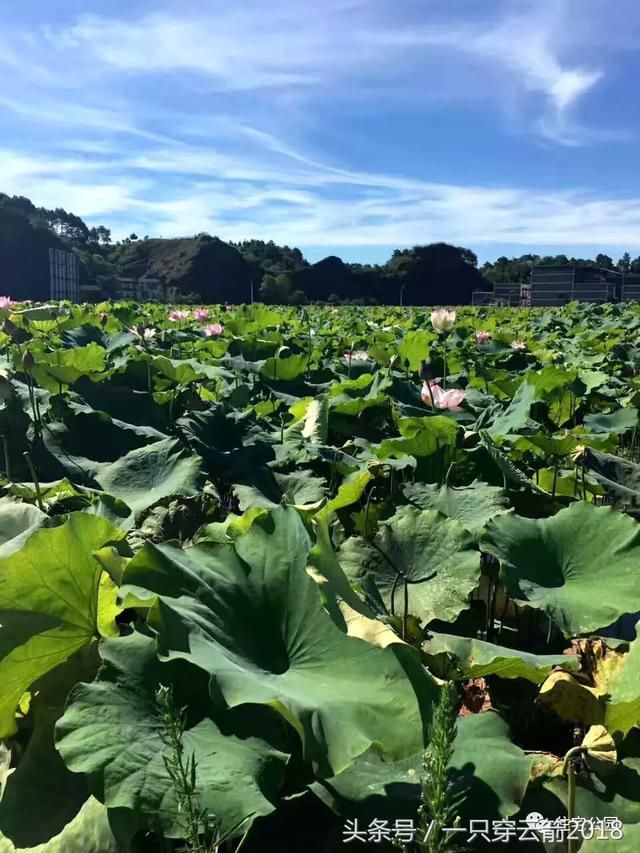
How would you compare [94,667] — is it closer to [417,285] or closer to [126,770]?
[126,770]

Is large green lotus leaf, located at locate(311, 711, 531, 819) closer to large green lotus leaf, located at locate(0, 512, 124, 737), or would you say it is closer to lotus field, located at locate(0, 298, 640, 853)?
lotus field, located at locate(0, 298, 640, 853)

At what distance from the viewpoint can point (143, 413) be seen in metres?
2.45

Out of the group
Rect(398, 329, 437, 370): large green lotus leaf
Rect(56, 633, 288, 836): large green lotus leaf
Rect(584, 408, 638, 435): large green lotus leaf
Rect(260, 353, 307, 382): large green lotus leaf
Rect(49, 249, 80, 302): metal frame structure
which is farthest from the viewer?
Rect(49, 249, 80, 302): metal frame structure

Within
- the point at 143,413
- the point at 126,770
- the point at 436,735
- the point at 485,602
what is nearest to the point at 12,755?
the point at 126,770

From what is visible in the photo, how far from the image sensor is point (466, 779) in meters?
0.76

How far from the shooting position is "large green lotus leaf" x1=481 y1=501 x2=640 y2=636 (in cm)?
110

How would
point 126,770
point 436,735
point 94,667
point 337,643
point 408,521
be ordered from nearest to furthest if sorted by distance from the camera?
point 436,735 < point 126,770 < point 337,643 < point 94,667 < point 408,521

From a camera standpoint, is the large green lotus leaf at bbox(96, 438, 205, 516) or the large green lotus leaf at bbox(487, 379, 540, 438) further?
the large green lotus leaf at bbox(487, 379, 540, 438)

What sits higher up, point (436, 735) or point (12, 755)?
point (436, 735)

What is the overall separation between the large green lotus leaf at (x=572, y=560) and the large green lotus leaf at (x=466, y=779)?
324 millimetres

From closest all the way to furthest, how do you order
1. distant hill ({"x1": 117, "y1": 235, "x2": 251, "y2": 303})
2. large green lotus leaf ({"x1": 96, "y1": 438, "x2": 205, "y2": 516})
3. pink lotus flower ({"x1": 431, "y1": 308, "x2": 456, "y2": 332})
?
large green lotus leaf ({"x1": 96, "y1": 438, "x2": 205, "y2": 516}) → pink lotus flower ({"x1": 431, "y1": 308, "x2": 456, "y2": 332}) → distant hill ({"x1": 117, "y1": 235, "x2": 251, "y2": 303})

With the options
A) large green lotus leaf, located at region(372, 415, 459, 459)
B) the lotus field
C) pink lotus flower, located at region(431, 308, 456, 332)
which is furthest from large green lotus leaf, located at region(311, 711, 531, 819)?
pink lotus flower, located at region(431, 308, 456, 332)

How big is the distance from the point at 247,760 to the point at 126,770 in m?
0.11

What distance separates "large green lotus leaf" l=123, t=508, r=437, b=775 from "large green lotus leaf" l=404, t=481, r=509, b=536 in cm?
53
